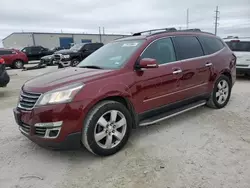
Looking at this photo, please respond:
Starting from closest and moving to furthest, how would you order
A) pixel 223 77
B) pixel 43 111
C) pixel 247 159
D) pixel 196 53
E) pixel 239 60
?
1. pixel 43 111
2. pixel 247 159
3. pixel 196 53
4. pixel 223 77
5. pixel 239 60

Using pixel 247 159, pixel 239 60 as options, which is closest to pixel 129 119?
pixel 247 159

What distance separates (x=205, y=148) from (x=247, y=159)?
525mm

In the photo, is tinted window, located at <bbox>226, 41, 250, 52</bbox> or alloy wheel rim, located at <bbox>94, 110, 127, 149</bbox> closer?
alloy wheel rim, located at <bbox>94, 110, 127, 149</bbox>

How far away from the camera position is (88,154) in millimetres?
3086

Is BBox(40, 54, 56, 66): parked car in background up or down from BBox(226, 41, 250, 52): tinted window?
down

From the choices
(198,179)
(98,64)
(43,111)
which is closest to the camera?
(198,179)

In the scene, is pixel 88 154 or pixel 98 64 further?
pixel 98 64

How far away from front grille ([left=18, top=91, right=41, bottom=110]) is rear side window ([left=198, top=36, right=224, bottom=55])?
10.8ft

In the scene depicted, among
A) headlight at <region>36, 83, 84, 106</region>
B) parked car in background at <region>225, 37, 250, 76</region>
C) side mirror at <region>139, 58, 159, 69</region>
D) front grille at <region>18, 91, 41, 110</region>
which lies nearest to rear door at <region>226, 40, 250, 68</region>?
parked car in background at <region>225, 37, 250, 76</region>

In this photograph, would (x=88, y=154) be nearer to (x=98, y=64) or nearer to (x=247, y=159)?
(x=98, y=64)

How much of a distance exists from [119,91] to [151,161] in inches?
39.4

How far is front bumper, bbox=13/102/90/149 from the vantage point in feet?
8.47

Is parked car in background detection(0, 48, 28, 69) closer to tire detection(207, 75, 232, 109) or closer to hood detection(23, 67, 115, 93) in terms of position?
hood detection(23, 67, 115, 93)

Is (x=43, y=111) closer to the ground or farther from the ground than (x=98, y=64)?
closer to the ground
